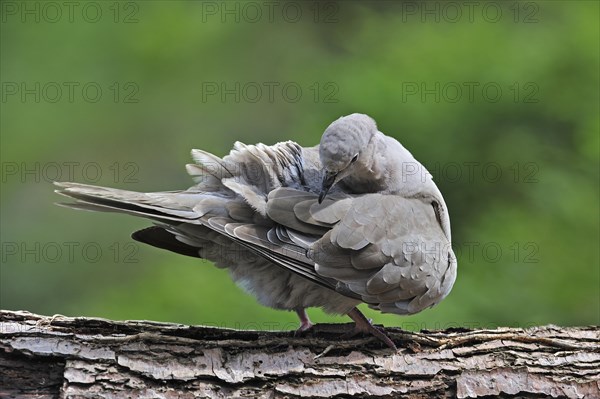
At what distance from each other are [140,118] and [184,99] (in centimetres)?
62

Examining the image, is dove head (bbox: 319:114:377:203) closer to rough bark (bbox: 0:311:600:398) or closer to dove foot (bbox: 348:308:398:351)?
dove foot (bbox: 348:308:398:351)

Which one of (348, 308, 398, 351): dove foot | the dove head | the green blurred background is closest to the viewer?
the dove head

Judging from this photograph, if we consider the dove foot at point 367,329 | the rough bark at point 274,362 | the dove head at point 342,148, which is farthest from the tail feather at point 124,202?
the dove foot at point 367,329

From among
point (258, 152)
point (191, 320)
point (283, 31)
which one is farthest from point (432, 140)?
point (283, 31)

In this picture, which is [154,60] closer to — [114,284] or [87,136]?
[87,136]

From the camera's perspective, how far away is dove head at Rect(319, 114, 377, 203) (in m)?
4.66

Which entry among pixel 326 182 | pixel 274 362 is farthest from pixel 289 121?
pixel 274 362

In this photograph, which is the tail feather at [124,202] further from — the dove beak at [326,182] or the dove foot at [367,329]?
the dove foot at [367,329]

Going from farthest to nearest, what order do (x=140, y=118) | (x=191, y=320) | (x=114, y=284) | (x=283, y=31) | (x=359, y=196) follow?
(x=283, y=31) < (x=140, y=118) < (x=114, y=284) < (x=191, y=320) < (x=359, y=196)

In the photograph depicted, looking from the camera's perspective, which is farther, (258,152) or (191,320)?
(191,320)

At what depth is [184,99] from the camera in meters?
11.2

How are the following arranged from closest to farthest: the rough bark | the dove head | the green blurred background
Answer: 1. the rough bark
2. the dove head
3. the green blurred background

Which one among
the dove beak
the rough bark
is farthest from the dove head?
the rough bark

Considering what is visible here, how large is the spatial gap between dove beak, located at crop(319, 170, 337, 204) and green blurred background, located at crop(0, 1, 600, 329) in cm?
219
